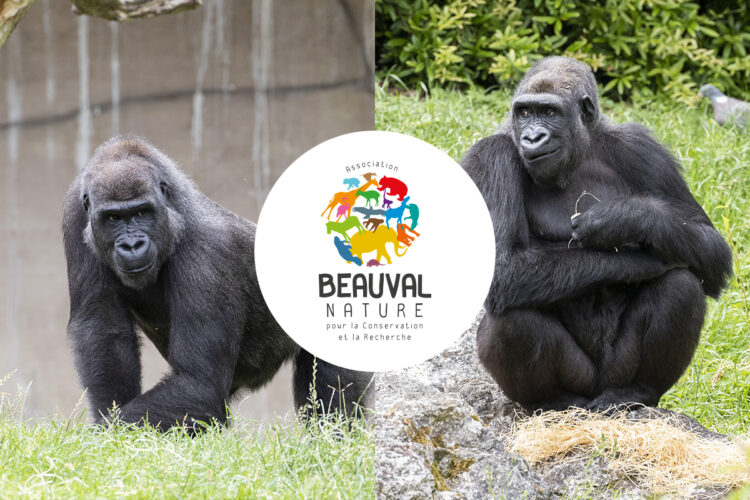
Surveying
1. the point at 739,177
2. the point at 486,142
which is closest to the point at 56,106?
the point at 486,142

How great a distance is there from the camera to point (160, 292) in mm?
4191

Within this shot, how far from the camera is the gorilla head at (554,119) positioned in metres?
3.54

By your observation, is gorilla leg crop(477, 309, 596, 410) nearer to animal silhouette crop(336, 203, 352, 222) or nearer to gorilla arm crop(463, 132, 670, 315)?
gorilla arm crop(463, 132, 670, 315)

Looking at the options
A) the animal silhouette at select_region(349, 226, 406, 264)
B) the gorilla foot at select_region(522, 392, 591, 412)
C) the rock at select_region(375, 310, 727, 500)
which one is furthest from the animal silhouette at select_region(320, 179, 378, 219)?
the gorilla foot at select_region(522, 392, 591, 412)

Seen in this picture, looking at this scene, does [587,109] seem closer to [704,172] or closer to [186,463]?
[186,463]

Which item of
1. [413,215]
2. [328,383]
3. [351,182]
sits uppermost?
[351,182]

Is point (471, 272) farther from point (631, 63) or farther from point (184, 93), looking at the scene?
point (631, 63)

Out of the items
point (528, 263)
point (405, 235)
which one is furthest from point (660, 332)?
point (405, 235)

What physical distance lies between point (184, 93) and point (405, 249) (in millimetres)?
1786

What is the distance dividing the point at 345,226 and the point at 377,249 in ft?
0.42

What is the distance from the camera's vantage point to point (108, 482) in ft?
8.91

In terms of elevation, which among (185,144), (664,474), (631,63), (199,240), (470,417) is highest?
(631,63)

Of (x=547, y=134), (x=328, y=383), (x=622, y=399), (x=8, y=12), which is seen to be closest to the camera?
(x=8, y=12)

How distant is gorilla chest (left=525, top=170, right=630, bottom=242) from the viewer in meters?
3.68
